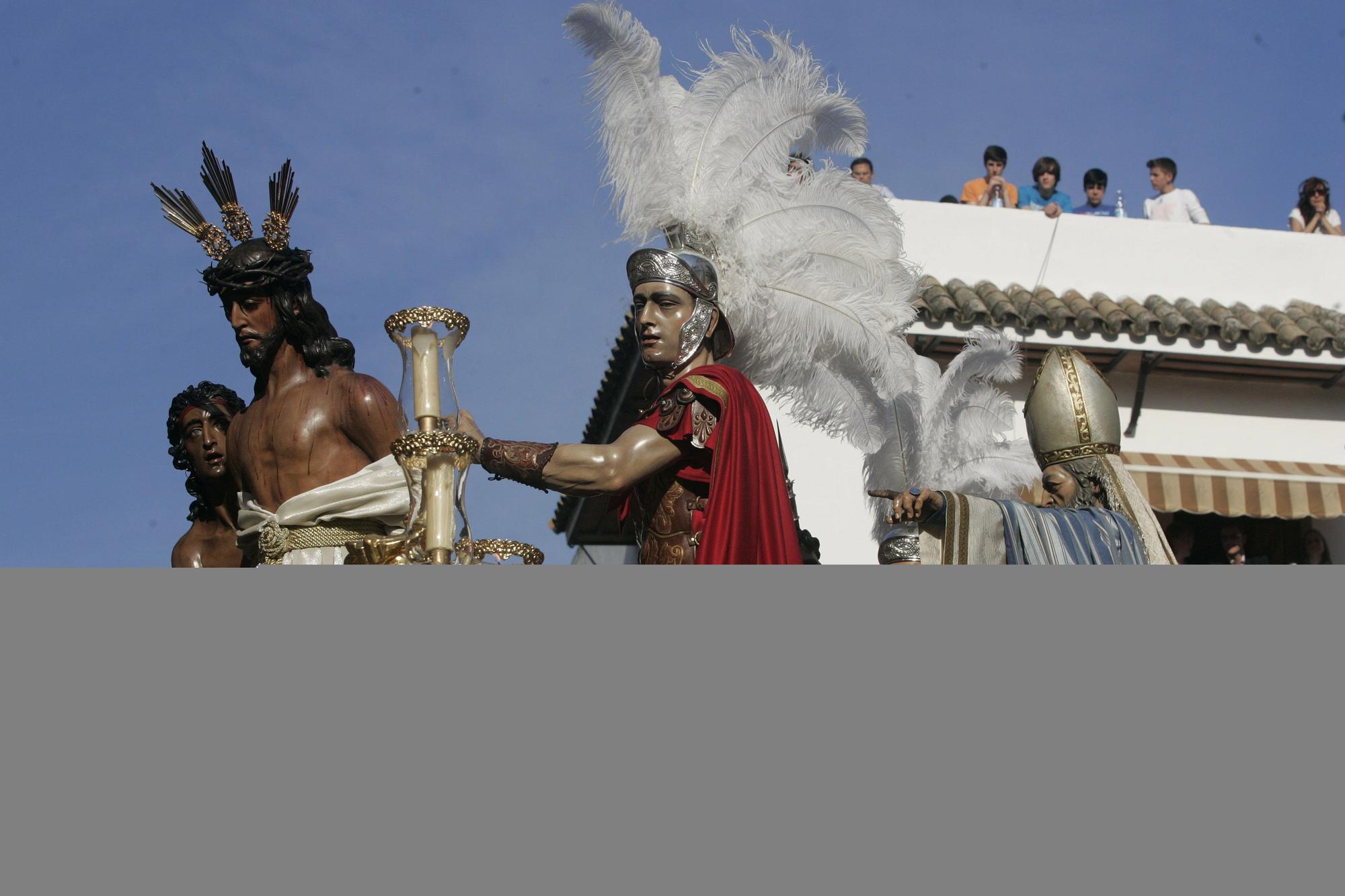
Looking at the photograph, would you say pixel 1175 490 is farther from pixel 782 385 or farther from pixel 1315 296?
pixel 782 385

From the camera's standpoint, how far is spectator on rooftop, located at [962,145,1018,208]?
11.9m

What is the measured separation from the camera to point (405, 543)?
3.58m

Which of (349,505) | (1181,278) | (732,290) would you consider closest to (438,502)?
(349,505)

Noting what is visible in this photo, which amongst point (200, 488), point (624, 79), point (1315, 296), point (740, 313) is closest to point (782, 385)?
point (740, 313)

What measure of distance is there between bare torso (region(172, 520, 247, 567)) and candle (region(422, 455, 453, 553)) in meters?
1.98

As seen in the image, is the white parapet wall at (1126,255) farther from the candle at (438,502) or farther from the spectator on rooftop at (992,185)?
the candle at (438,502)

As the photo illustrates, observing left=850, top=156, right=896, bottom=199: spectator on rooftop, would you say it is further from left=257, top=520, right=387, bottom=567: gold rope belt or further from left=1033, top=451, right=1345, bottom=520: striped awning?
left=257, top=520, right=387, bottom=567: gold rope belt

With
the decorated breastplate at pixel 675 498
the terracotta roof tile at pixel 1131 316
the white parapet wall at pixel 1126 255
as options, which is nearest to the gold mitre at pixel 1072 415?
the decorated breastplate at pixel 675 498

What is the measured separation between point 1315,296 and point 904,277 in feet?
24.7

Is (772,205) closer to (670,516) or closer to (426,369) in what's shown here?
(670,516)

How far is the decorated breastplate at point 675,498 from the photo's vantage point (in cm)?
439

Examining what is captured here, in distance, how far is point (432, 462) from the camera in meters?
3.54

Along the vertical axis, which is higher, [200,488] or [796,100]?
[796,100]

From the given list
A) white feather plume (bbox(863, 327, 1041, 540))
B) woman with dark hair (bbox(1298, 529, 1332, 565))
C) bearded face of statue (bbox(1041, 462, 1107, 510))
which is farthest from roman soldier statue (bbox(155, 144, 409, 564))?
woman with dark hair (bbox(1298, 529, 1332, 565))
